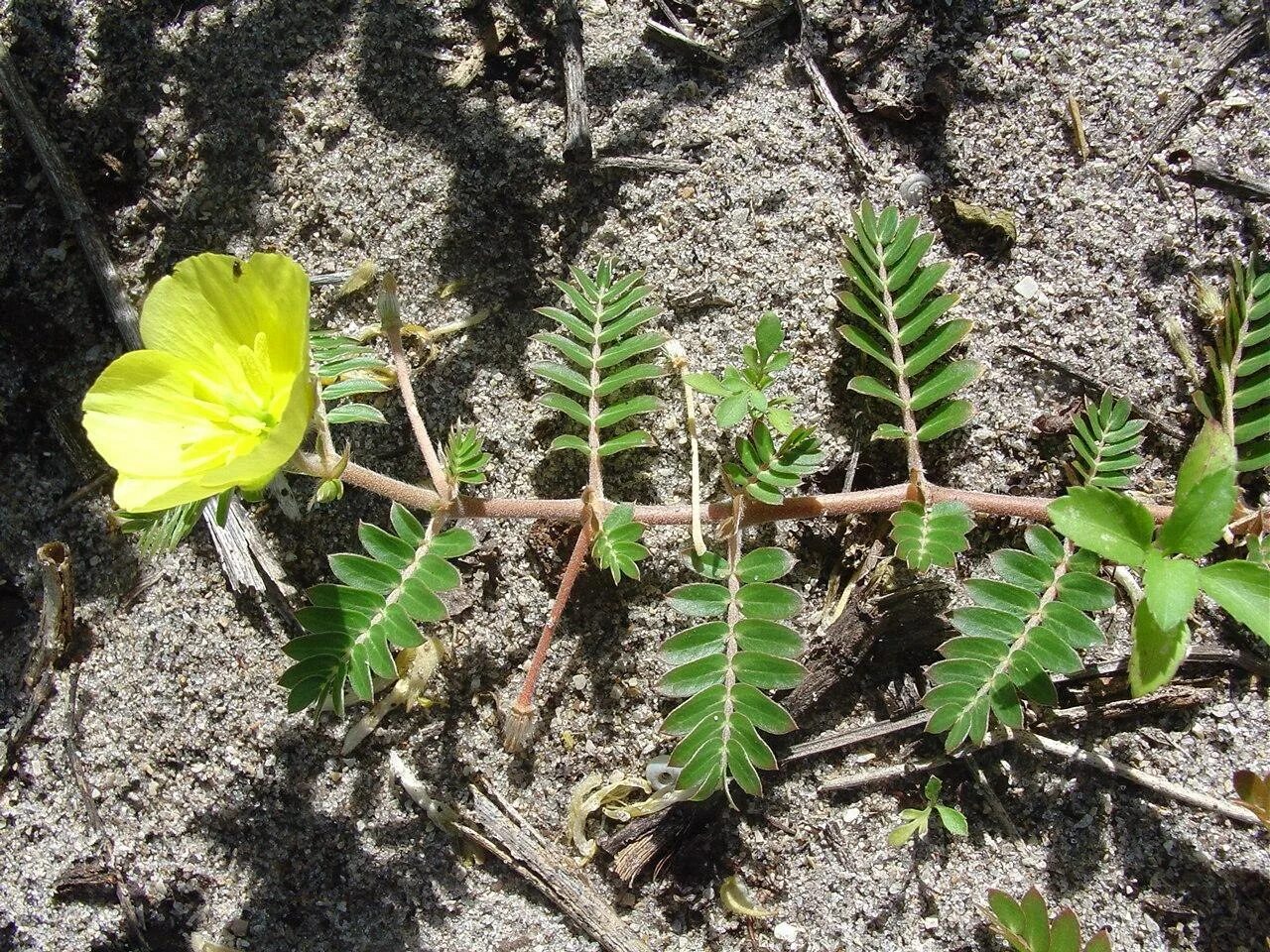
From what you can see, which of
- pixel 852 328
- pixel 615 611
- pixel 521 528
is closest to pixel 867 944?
pixel 615 611

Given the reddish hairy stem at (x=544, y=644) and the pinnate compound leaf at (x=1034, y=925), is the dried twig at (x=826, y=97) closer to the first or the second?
the reddish hairy stem at (x=544, y=644)

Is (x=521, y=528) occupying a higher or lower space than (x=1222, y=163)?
lower

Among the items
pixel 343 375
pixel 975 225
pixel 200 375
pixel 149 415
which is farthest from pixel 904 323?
pixel 149 415

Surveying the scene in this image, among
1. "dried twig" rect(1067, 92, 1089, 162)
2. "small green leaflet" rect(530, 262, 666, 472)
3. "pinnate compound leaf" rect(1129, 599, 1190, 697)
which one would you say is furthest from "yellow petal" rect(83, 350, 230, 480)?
"dried twig" rect(1067, 92, 1089, 162)

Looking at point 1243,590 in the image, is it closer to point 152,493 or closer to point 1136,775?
point 1136,775

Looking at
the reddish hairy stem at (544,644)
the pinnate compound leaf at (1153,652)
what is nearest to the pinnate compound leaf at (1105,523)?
the pinnate compound leaf at (1153,652)

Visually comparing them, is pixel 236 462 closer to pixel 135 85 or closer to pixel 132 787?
pixel 132 787
